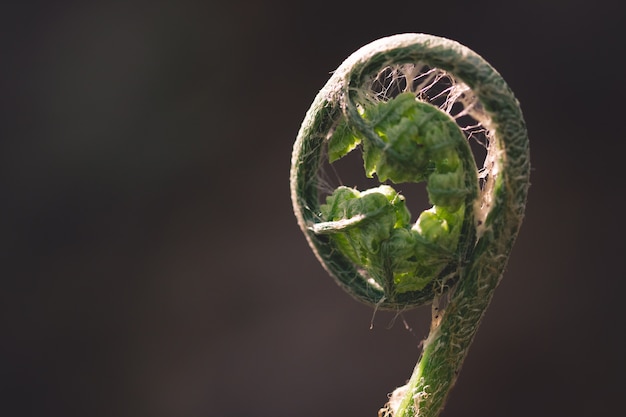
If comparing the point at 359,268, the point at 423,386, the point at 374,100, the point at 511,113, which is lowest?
the point at 423,386

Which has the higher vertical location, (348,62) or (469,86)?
(348,62)

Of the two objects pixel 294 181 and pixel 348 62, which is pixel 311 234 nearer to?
pixel 294 181

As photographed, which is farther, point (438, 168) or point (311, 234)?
point (311, 234)

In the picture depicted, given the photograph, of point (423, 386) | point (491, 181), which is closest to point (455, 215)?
point (491, 181)

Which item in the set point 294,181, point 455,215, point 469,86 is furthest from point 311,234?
point 469,86

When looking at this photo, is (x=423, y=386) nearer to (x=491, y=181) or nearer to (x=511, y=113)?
(x=491, y=181)

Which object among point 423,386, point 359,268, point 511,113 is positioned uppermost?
point 511,113
